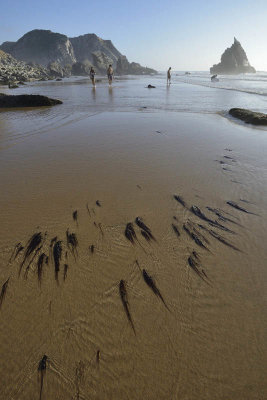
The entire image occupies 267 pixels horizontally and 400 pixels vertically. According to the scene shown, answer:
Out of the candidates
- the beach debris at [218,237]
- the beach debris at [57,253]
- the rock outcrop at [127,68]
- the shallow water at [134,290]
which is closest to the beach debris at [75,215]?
the shallow water at [134,290]

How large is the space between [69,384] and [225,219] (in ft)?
7.37

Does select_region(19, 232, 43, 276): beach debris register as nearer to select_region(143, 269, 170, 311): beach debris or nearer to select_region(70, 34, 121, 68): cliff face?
select_region(143, 269, 170, 311): beach debris

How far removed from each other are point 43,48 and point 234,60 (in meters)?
128

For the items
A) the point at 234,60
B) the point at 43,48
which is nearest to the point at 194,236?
the point at 234,60

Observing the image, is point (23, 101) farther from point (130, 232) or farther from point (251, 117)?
point (130, 232)

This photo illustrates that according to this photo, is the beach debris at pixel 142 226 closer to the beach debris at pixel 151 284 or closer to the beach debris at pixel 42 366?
the beach debris at pixel 151 284

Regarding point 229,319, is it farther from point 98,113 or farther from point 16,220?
point 98,113

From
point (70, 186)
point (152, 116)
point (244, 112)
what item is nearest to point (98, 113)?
point (152, 116)

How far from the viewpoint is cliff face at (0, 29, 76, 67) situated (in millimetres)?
138000

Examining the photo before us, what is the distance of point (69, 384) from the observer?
1.23 m

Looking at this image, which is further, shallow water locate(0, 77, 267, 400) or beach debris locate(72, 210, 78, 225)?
beach debris locate(72, 210, 78, 225)

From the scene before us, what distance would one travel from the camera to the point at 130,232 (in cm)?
237

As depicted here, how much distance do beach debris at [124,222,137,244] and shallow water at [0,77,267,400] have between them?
7 centimetres

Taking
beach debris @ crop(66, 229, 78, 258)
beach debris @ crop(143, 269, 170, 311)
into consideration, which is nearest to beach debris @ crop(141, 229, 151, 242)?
beach debris @ crop(143, 269, 170, 311)
